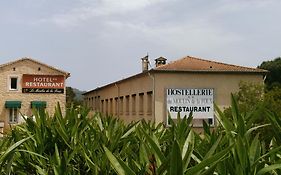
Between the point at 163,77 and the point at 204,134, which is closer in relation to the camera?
the point at 204,134

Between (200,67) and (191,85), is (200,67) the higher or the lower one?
the higher one

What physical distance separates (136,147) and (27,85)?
1544 inches

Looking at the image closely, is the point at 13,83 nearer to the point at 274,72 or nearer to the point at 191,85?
the point at 191,85

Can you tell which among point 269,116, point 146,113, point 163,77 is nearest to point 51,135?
point 269,116

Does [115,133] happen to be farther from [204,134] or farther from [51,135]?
[204,134]

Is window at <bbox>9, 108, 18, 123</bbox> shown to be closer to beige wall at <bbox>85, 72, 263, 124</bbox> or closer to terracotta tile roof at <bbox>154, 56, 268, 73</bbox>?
beige wall at <bbox>85, 72, 263, 124</bbox>

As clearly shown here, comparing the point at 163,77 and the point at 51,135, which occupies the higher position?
the point at 163,77

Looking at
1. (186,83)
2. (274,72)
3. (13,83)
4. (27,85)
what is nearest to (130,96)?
(186,83)

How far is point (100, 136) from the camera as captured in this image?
3.31 m

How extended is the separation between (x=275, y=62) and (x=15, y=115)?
35905 millimetres

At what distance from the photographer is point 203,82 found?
3366cm

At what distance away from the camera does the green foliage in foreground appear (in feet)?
6.10

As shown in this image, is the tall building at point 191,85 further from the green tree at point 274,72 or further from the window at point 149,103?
the green tree at point 274,72

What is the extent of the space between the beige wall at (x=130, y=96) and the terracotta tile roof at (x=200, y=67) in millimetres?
1845
